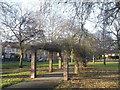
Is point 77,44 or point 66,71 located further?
point 77,44

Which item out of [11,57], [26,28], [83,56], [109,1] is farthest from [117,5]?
[11,57]

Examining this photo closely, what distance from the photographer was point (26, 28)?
2150 centimetres

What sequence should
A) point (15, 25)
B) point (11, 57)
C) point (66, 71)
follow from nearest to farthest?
point (66, 71)
point (15, 25)
point (11, 57)

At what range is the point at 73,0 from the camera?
16.0ft

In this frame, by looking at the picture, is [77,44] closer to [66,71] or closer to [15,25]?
[66,71]

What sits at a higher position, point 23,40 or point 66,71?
point 23,40

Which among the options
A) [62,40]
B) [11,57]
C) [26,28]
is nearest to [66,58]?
[62,40]

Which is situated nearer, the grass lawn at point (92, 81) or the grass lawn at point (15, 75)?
the grass lawn at point (92, 81)

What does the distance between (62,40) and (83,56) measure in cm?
344

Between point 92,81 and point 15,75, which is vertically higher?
point 92,81

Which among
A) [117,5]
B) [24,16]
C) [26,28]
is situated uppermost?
[24,16]

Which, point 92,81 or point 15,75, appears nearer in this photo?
point 92,81

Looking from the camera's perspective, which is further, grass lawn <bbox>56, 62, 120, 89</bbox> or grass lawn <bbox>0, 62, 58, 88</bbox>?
grass lawn <bbox>0, 62, 58, 88</bbox>

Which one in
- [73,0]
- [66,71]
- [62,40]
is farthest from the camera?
[62,40]
